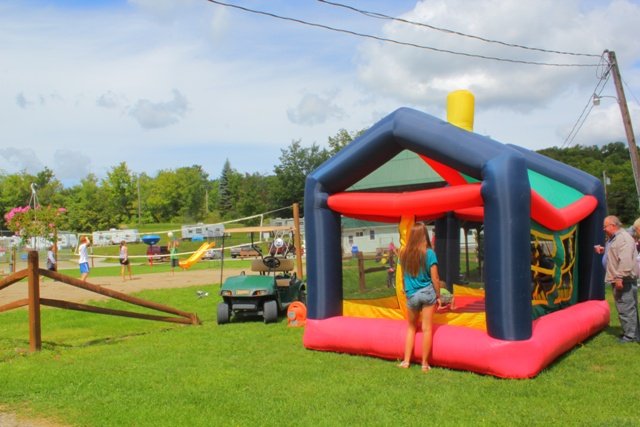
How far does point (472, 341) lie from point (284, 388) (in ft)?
6.80

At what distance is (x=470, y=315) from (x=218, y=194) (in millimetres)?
97422

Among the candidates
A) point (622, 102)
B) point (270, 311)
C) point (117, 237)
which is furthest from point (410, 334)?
point (117, 237)

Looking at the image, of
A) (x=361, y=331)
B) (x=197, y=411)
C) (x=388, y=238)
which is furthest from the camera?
(x=388, y=238)

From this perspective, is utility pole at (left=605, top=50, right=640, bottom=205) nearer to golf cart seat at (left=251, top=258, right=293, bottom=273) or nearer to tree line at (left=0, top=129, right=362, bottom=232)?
golf cart seat at (left=251, top=258, right=293, bottom=273)

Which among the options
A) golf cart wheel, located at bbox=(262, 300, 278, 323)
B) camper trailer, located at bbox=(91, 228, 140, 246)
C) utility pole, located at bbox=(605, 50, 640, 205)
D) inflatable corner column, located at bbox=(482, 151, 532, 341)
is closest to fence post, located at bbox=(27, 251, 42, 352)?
golf cart wheel, located at bbox=(262, 300, 278, 323)

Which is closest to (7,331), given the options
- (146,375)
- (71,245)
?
(146,375)

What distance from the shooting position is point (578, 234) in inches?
353

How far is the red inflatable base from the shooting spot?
19.7 ft

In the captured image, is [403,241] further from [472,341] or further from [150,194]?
[150,194]

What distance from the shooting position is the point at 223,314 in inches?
394

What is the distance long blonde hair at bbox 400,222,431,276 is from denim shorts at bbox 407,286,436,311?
0.21 meters

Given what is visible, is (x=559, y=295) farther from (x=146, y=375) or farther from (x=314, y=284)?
(x=146, y=375)

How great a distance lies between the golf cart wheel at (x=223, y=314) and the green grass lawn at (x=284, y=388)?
4.80ft

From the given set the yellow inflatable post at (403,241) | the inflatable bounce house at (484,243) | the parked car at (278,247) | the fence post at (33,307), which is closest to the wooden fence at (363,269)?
the inflatable bounce house at (484,243)
